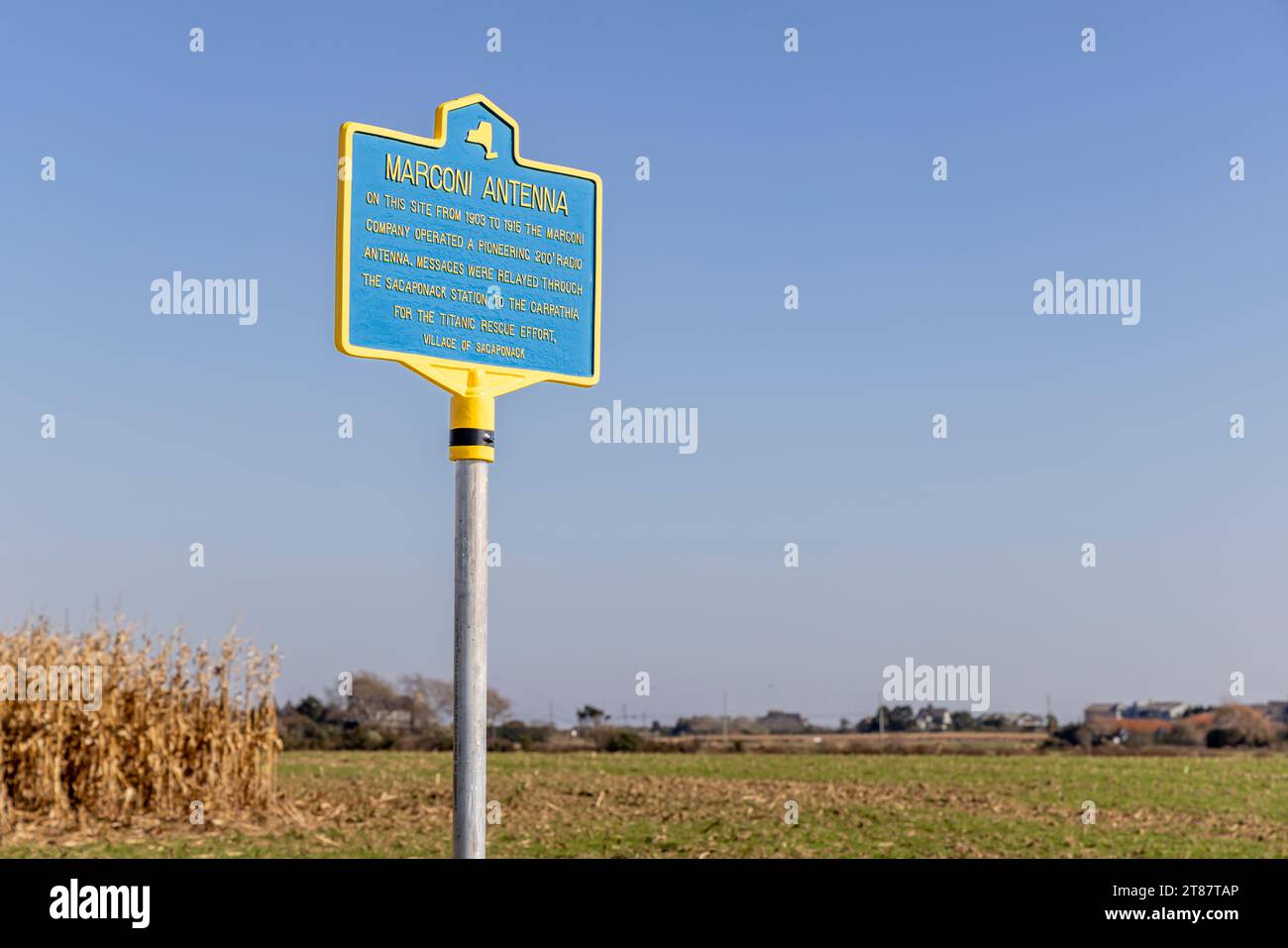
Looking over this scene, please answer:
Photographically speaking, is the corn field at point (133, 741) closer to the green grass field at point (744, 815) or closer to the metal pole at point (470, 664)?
the green grass field at point (744, 815)

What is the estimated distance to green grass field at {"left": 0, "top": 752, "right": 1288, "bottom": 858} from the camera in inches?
558

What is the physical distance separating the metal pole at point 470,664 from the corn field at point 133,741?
9.50 m

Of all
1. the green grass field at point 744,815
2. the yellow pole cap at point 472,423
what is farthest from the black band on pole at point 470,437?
the green grass field at point 744,815

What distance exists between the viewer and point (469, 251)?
7.75m

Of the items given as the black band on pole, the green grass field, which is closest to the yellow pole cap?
the black band on pole

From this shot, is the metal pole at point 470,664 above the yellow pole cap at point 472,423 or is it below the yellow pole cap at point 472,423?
below

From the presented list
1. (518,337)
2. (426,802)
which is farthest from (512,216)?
Answer: (426,802)

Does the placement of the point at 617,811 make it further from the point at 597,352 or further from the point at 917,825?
the point at 597,352

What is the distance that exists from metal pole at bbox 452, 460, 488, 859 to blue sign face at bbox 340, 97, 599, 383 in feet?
2.76

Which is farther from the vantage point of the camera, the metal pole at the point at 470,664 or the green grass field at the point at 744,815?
the green grass field at the point at 744,815

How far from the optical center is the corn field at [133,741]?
15.9m

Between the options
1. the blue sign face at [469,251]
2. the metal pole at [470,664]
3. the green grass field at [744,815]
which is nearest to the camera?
the blue sign face at [469,251]

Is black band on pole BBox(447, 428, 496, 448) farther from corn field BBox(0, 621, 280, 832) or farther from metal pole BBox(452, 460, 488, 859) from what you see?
corn field BBox(0, 621, 280, 832)
